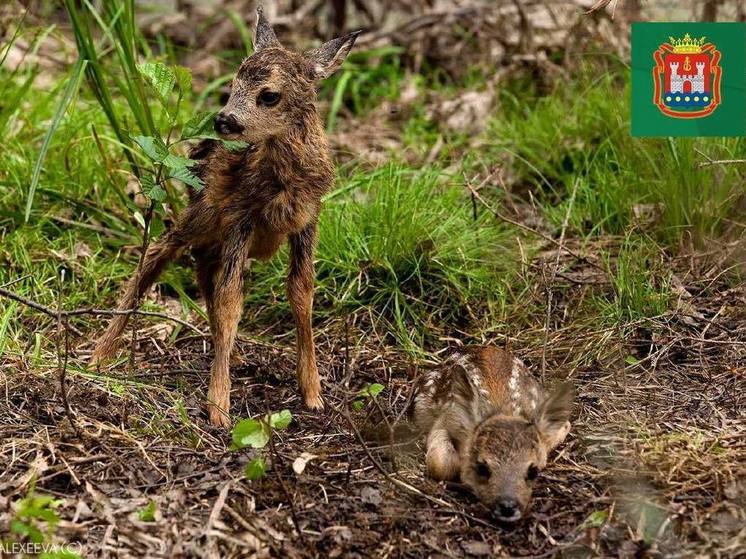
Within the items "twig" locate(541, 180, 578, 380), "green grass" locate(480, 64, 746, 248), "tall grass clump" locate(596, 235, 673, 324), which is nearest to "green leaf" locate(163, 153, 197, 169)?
"twig" locate(541, 180, 578, 380)

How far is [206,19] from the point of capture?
9578 millimetres

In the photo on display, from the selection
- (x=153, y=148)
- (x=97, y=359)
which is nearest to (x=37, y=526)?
(x=153, y=148)

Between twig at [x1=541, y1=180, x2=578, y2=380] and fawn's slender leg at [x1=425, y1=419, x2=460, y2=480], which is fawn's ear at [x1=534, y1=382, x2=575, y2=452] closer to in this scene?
fawn's slender leg at [x1=425, y1=419, x2=460, y2=480]

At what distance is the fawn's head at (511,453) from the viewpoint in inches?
162

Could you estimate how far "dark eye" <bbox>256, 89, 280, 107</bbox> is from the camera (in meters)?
4.73

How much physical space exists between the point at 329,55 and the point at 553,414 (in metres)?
1.91

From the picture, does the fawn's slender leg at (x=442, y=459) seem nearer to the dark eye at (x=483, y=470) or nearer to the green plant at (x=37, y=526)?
the dark eye at (x=483, y=470)

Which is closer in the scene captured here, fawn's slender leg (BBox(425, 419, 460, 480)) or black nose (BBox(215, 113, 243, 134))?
fawn's slender leg (BBox(425, 419, 460, 480))

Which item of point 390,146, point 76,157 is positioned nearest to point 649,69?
point 390,146

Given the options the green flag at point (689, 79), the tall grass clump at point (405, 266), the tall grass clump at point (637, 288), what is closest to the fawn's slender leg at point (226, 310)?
the tall grass clump at point (405, 266)

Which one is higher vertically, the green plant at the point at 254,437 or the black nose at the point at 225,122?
the black nose at the point at 225,122

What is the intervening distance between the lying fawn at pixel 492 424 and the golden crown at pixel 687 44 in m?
2.61

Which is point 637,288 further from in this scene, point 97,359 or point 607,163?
point 97,359

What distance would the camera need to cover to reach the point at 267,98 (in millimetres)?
4762
